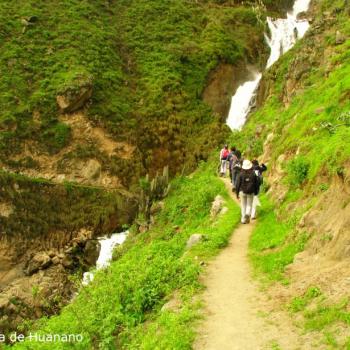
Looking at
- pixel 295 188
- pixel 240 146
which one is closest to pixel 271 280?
pixel 295 188

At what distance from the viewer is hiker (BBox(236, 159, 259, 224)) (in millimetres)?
13320

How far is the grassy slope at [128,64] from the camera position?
110 feet

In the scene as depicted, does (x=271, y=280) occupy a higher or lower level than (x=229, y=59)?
lower

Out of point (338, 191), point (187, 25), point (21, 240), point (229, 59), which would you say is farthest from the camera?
point (187, 25)

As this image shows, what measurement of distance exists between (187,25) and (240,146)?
22944 mm

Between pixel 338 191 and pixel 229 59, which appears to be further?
pixel 229 59

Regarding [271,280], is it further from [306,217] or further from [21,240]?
[21,240]

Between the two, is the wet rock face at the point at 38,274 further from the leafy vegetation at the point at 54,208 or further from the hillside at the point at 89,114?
the leafy vegetation at the point at 54,208

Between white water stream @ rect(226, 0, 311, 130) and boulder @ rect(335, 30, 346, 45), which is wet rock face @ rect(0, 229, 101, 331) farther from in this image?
boulder @ rect(335, 30, 346, 45)

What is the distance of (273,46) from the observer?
4397 centimetres

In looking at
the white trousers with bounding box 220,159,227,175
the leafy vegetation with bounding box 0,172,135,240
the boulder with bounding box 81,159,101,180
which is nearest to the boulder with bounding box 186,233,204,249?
the white trousers with bounding box 220,159,227,175

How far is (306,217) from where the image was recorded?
10266mm

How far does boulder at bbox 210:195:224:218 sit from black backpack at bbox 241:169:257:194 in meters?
2.45

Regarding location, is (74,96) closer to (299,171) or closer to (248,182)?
(248,182)
